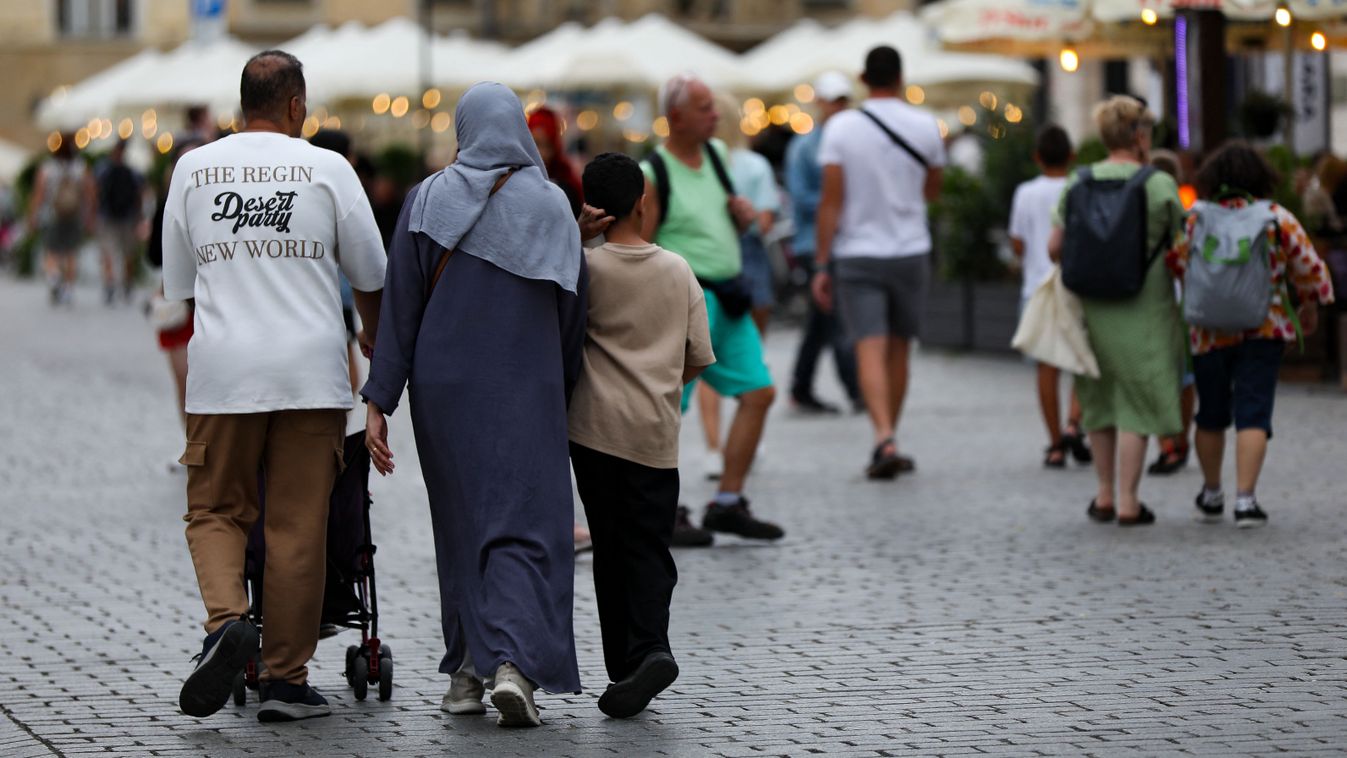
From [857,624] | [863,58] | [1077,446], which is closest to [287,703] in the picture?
[857,624]

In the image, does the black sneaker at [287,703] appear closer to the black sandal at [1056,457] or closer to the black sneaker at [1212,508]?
the black sneaker at [1212,508]

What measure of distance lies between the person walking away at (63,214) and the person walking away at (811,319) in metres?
15.0

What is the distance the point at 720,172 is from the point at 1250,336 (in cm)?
227

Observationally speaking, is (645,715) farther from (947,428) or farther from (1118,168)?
(947,428)

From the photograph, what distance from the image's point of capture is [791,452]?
12.7 meters

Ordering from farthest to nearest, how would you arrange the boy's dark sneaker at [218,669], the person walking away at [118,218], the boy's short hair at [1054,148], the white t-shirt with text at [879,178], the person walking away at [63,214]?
the person walking away at [63,214] < the person walking away at [118,218] < the boy's short hair at [1054,148] < the white t-shirt with text at [879,178] < the boy's dark sneaker at [218,669]

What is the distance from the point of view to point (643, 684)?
616cm

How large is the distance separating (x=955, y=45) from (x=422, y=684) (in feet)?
35.5

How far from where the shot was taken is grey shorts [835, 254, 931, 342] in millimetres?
11406

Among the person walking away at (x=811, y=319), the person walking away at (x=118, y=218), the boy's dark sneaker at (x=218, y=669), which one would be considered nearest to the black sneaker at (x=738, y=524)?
the boy's dark sneaker at (x=218, y=669)

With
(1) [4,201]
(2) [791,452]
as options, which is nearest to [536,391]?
(2) [791,452]

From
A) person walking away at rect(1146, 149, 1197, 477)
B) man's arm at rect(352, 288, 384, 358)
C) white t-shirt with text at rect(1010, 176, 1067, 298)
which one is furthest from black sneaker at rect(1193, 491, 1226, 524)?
man's arm at rect(352, 288, 384, 358)

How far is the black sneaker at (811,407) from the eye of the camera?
14.8 meters

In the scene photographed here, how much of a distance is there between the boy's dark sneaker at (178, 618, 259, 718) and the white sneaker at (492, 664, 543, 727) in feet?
2.11
